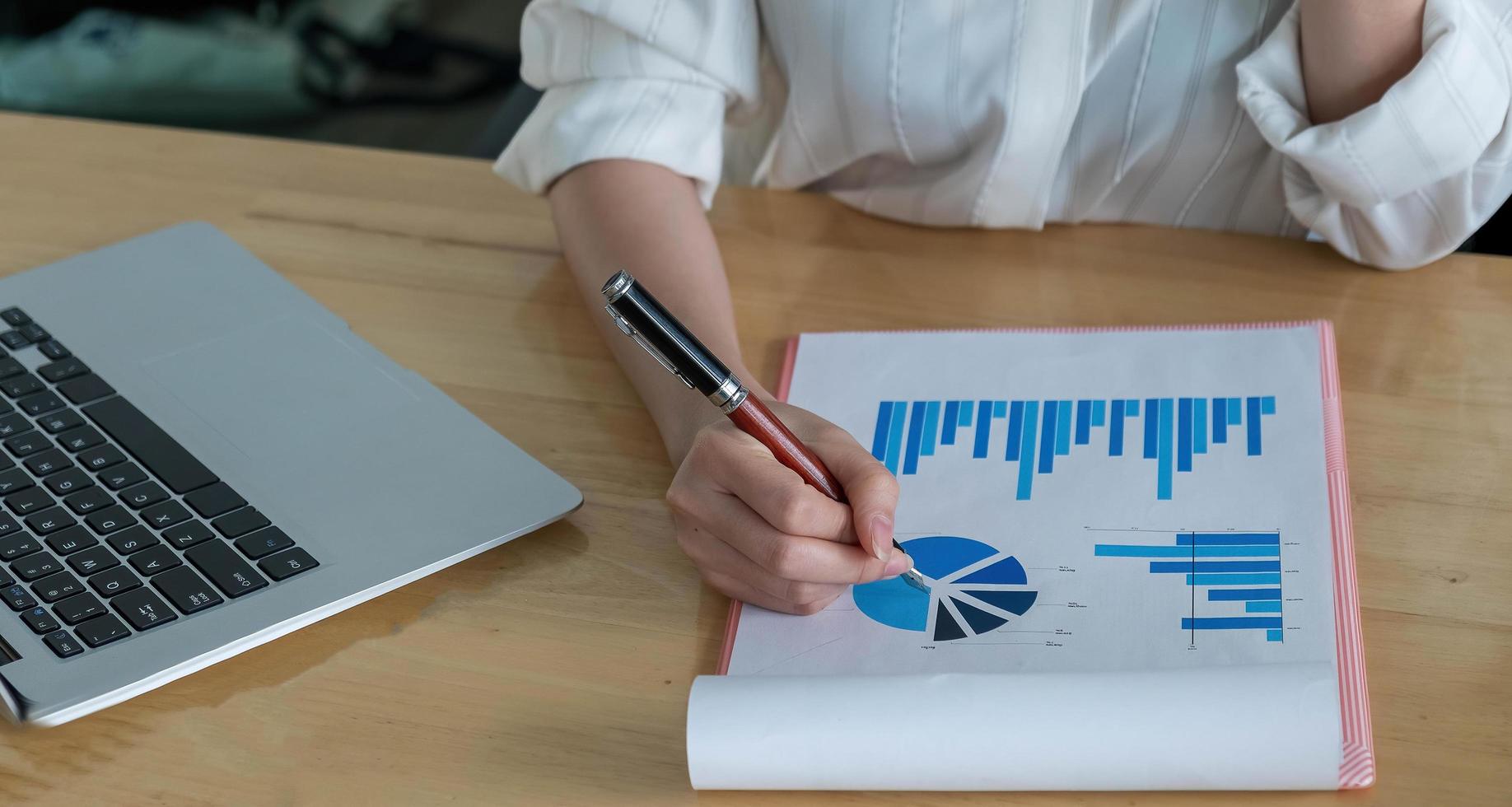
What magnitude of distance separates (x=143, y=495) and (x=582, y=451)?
21 centimetres

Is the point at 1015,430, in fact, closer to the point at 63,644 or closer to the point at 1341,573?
the point at 1341,573

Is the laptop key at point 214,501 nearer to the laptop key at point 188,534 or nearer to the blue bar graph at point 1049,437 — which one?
the laptop key at point 188,534

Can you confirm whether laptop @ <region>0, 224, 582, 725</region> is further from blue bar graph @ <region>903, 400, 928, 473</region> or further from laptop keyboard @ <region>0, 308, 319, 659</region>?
blue bar graph @ <region>903, 400, 928, 473</region>

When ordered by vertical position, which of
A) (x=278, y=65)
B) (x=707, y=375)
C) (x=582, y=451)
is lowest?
(x=278, y=65)

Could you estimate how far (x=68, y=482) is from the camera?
63cm

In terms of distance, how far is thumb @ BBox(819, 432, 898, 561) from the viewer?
546mm

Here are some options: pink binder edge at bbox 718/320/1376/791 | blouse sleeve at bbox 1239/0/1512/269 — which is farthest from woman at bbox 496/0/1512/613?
pink binder edge at bbox 718/320/1376/791

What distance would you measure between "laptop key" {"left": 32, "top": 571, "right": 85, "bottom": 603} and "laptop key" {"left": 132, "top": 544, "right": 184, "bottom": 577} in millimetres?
23

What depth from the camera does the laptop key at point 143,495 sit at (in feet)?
2.04

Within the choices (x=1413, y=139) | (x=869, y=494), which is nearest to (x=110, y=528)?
(x=869, y=494)

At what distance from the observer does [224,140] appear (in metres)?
1.00

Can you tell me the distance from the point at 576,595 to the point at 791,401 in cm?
16

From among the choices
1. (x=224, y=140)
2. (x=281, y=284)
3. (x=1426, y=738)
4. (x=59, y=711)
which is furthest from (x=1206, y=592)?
(x=224, y=140)

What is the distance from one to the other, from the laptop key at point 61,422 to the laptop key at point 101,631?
15 centimetres
